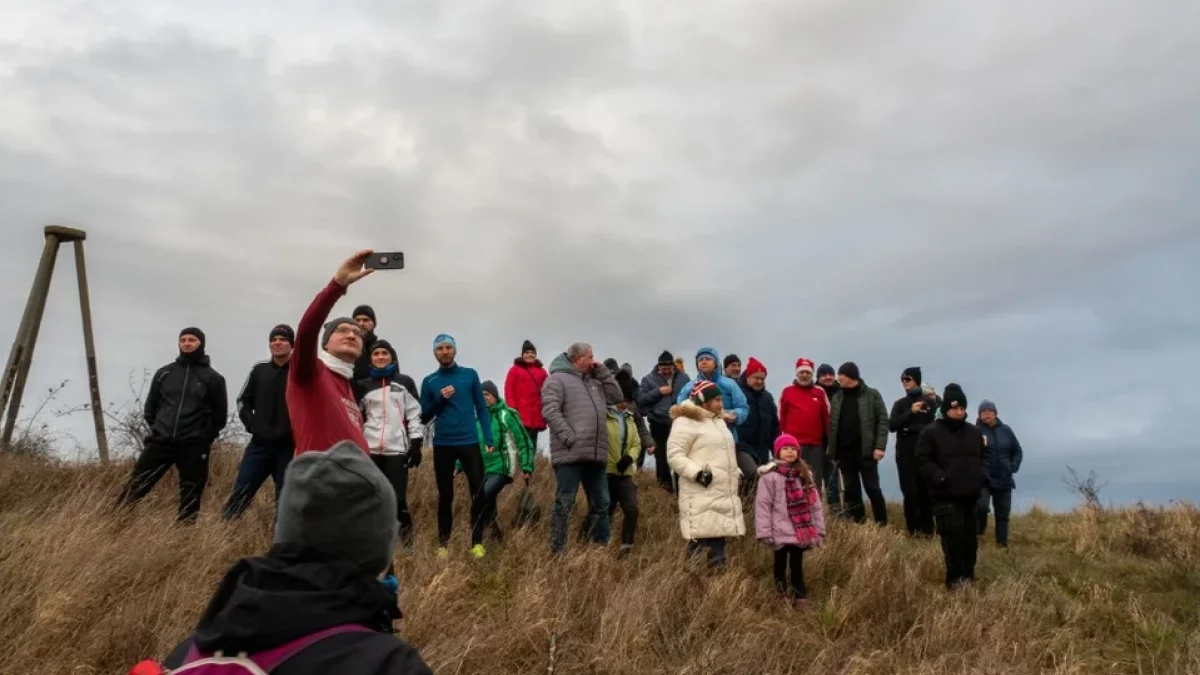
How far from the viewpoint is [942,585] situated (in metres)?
7.93

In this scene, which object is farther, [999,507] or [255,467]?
[999,507]

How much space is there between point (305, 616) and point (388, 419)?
4850 millimetres

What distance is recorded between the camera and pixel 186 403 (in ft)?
22.6

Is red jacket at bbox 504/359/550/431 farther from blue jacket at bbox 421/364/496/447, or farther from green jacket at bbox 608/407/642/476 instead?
blue jacket at bbox 421/364/496/447

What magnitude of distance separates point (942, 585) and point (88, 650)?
6.78 m

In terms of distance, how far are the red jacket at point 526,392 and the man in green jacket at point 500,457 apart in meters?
1.23

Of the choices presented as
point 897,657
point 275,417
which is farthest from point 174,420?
point 897,657

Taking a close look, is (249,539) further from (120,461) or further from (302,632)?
(302,632)

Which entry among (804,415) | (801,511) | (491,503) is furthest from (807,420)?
(491,503)

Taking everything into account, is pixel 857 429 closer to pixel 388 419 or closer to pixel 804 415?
pixel 804 415

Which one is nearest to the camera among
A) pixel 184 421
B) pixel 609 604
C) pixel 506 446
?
pixel 609 604

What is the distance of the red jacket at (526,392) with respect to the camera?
9.76 metres

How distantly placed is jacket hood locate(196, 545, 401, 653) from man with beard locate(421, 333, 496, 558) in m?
5.25

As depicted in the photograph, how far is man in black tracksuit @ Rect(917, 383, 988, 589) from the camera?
7.45 m
